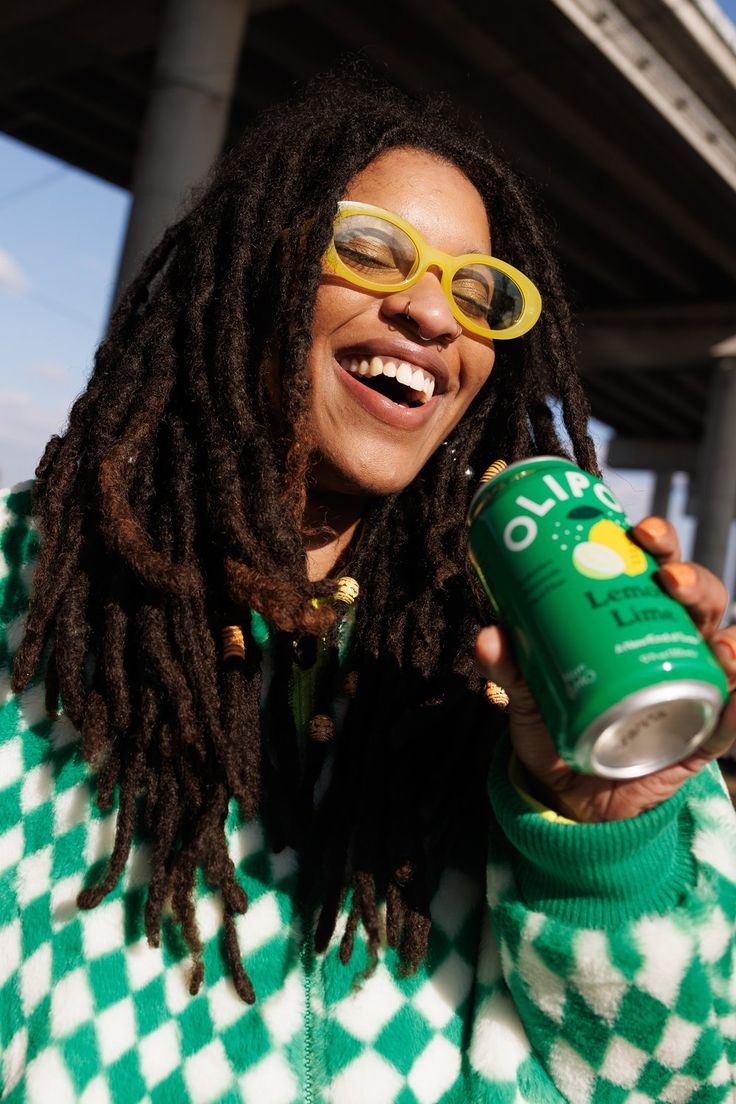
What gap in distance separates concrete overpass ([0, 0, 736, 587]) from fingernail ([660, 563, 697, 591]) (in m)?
5.60

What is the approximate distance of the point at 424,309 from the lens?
5.31 feet

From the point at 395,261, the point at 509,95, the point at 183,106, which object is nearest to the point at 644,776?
the point at 395,261

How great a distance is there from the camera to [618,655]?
1016 millimetres

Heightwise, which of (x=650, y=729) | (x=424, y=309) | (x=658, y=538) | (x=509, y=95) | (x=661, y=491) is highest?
(x=509, y=95)

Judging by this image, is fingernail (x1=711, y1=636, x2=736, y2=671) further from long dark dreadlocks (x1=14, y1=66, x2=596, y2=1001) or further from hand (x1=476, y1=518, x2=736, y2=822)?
long dark dreadlocks (x1=14, y1=66, x2=596, y2=1001)

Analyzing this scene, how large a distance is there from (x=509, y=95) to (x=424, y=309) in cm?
899

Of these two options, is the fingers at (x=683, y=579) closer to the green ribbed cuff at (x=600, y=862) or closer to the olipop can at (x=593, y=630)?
the olipop can at (x=593, y=630)

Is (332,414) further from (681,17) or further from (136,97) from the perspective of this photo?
(136,97)

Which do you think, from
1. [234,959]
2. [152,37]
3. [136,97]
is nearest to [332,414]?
[234,959]

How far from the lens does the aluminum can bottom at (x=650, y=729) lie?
1.01 metres

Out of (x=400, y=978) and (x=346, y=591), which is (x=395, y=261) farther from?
(x=400, y=978)

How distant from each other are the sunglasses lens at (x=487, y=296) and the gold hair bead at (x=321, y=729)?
74 cm

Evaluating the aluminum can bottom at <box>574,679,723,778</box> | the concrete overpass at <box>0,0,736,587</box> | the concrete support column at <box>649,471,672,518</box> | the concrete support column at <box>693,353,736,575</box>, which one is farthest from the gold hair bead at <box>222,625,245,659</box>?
the concrete support column at <box>649,471,672,518</box>

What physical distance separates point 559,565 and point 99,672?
0.78m
